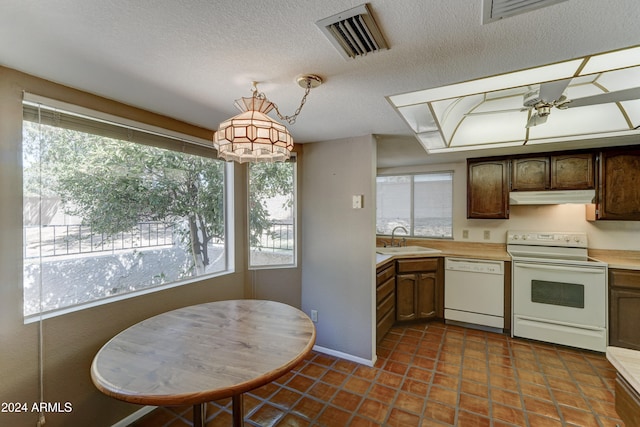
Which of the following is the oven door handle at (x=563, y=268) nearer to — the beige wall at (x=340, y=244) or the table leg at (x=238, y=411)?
the beige wall at (x=340, y=244)

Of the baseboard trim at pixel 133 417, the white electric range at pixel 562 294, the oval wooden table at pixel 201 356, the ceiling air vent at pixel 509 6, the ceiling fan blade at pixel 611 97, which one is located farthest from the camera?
the white electric range at pixel 562 294

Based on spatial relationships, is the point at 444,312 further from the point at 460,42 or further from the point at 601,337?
the point at 460,42

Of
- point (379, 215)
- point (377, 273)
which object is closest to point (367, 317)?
point (377, 273)

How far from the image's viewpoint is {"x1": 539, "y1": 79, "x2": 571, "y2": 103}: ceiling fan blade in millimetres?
1424

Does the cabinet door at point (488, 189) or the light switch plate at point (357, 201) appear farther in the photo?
the cabinet door at point (488, 189)

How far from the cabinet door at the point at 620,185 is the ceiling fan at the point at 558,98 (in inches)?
67.9

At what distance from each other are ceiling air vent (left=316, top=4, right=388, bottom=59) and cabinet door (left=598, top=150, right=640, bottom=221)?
3.16m

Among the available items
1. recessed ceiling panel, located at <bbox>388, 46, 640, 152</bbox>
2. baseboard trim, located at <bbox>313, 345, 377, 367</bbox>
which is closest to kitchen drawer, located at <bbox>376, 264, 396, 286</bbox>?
baseboard trim, located at <bbox>313, 345, 377, 367</bbox>

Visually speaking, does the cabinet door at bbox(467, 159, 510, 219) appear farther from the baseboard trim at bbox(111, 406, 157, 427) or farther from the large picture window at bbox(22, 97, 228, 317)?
the baseboard trim at bbox(111, 406, 157, 427)

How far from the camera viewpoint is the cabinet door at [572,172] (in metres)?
2.80

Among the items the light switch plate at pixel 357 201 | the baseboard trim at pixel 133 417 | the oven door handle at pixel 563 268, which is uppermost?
the light switch plate at pixel 357 201

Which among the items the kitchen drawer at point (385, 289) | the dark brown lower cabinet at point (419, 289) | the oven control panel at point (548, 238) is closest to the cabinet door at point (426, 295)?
the dark brown lower cabinet at point (419, 289)

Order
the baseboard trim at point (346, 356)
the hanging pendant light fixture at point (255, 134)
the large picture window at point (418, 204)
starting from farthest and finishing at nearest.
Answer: the large picture window at point (418, 204), the baseboard trim at point (346, 356), the hanging pendant light fixture at point (255, 134)

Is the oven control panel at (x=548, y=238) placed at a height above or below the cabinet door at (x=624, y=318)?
above
